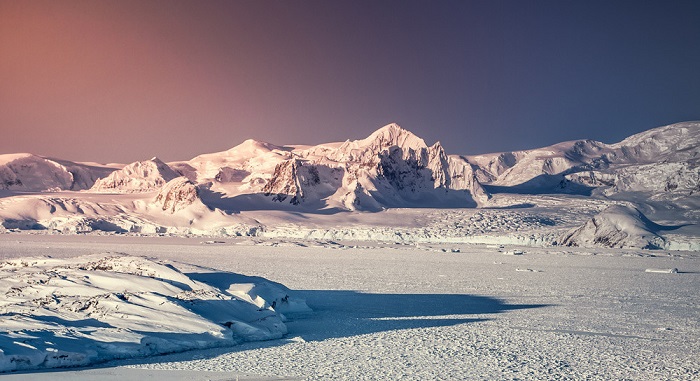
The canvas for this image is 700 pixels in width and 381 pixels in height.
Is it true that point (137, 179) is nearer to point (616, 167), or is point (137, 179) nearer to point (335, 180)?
point (335, 180)

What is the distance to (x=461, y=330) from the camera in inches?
391

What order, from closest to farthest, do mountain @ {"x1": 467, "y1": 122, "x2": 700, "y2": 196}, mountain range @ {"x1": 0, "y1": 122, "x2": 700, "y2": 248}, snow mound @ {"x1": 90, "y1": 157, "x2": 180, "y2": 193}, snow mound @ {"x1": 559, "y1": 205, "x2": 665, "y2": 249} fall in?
snow mound @ {"x1": 559, "y1": 205, "x2": 665, "y2": 249} → mountain range @ {"x1": 0, "y1": 122, "x2": 700, "y2": 248} → mountain @ {"x1": 467, "y1": 122, "x2": 700, "y2": 196} → snow mound @ {"x1": 90, "y1": 157, "x2": 180, "y2": 193}

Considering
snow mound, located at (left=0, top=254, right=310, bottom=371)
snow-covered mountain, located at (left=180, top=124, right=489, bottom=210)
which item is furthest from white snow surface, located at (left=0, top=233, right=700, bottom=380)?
snow-covered mountain, located at (left=180, top=124, right=489, bottom=210)

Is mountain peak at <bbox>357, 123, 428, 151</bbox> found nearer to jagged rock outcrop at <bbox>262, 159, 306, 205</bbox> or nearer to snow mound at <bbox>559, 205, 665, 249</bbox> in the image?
jagged rock outcrop at <bbox>262, 159, 306, 205</bbox>

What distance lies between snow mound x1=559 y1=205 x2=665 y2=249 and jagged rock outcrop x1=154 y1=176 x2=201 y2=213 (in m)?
28.9

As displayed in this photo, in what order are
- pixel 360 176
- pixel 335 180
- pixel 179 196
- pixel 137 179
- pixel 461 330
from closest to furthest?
pixel 461 330, pixel 179 196, pixel 335 180, pixel 360 176, pixel 137 179

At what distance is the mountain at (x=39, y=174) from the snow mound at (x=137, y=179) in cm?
1177

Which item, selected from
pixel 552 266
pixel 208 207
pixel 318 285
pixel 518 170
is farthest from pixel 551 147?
pixel 318 285

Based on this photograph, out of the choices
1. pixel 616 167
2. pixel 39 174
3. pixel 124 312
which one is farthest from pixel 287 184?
pixel 124 312

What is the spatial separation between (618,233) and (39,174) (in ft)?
262

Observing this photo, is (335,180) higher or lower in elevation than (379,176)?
lower

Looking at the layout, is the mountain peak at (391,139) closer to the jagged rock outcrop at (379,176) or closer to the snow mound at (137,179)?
the jagged rock outcrop at (379,176)

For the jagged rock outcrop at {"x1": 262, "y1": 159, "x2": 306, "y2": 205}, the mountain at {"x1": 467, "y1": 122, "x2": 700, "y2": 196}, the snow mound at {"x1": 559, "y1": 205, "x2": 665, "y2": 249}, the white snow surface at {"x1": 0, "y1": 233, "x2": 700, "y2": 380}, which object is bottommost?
the white snow surface at {"x1": 0, "y1": 233, "x2": 700, "y2": 380}

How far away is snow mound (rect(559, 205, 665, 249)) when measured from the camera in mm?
33281
